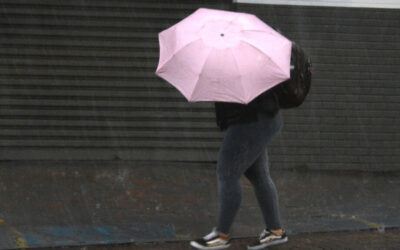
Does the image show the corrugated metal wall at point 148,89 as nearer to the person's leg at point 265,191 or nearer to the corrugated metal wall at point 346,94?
the corrugated metal wall at point 346,94

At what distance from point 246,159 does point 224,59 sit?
87 centimetres

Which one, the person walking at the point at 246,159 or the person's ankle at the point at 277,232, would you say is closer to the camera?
the person walking at the point at 246,159

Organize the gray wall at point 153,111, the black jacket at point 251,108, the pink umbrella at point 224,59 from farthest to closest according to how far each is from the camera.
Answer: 1. the gray wall at point 153,111
2. the black jacket at point 251,108
3. the pink umbrella at point 224,59

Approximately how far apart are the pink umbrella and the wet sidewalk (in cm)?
155

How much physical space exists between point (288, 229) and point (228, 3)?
3.52 m

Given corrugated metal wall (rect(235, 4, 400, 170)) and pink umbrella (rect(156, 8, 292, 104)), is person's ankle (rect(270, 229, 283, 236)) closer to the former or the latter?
pink umbrella (rect(156, 8, 292, 104))

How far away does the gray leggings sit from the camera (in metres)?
4.62

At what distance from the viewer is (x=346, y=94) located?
8.41 meters

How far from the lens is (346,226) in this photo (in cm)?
591

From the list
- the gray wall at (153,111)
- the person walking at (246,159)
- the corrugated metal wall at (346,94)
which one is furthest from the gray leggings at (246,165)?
the corrugated metal wall at (346,94)

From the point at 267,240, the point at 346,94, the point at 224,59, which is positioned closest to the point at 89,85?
the point at 346,94

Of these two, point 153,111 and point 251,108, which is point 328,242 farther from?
point 153,111

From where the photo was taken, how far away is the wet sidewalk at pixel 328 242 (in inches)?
202

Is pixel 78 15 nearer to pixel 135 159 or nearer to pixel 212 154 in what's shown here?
pixel 135 159
